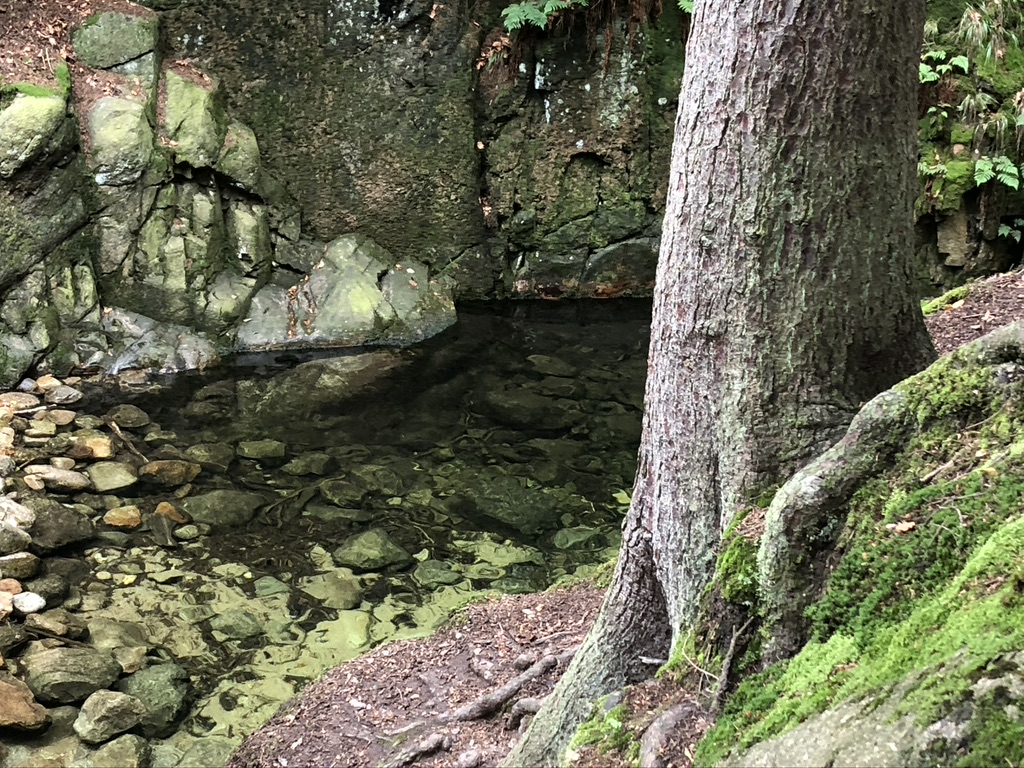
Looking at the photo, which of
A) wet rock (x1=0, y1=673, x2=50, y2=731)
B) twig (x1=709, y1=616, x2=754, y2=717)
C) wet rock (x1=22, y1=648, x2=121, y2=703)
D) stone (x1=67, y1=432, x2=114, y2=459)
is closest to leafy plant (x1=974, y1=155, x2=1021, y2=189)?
twig (x1=709, y1=616, x2=754, y2=717)

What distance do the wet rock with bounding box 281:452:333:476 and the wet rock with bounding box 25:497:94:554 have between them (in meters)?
1.64

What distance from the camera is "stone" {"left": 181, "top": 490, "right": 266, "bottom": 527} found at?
652cm

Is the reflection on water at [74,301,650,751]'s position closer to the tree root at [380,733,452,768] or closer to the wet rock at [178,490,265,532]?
the wet rock at [178,490,265,532]

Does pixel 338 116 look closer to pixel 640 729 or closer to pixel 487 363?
pixel 487 363

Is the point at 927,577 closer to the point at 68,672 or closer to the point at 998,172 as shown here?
the point at 68,672

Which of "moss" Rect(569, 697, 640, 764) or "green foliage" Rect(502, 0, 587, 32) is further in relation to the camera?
"green foliage" Rect(502, 0, 587, 32)

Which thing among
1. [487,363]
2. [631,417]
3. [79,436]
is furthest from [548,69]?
[79,436]

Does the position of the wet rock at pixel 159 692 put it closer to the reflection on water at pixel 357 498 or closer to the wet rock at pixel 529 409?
the reflection on water at pixel 357 498

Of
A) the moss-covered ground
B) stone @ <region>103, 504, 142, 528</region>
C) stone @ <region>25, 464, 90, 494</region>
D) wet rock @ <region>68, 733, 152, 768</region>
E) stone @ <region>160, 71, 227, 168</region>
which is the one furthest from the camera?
stone @ <region>160, 71, 227, 168</region>

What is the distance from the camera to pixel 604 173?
11.5 meters

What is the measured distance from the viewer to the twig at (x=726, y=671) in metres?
2.26

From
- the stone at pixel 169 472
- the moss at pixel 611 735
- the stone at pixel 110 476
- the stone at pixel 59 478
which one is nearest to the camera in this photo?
the moss at pixel 611 735

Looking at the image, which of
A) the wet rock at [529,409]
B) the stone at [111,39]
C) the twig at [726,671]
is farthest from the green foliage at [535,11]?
the twig at [726,671]

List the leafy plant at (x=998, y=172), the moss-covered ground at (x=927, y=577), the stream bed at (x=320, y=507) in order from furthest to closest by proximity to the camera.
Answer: the leafy plant at (x=998, y=172) → the stream bed at (x=320, y=507) → the moss-covered ground at (x=927, y=577)
